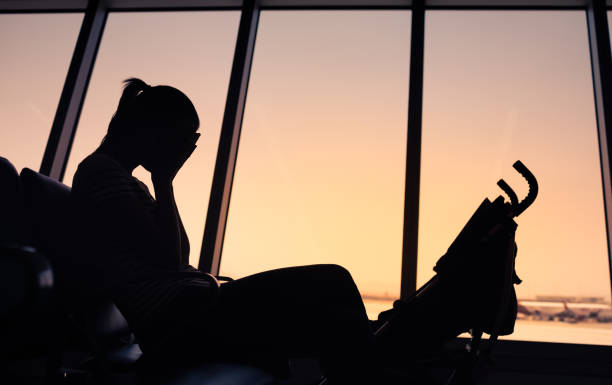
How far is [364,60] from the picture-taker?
9.10 ft

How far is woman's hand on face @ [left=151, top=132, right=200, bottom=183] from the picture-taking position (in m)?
1.19

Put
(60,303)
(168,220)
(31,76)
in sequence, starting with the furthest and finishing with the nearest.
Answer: (31,76) < (168,220) < (60,303)

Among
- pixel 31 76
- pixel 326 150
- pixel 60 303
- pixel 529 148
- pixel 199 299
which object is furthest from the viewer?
pixel 31 76

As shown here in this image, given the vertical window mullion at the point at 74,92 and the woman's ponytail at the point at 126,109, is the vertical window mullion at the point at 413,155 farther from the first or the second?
the vertical window mullion at the point at 74,92

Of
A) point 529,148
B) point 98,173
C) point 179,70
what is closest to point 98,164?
point 98,173

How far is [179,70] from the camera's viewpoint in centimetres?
283

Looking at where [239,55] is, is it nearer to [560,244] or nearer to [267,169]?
[267,169]

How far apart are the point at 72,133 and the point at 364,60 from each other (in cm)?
218

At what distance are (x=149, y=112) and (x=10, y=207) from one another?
0.46 meters

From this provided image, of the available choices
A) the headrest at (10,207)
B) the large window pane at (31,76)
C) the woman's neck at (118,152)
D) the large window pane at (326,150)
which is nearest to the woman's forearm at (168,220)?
the woman's neck at (118,152)

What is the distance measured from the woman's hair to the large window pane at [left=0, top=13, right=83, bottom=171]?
1.85 m

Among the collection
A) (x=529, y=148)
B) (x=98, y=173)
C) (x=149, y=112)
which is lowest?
(x=98, y=173)

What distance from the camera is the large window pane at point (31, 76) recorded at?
8.78ft

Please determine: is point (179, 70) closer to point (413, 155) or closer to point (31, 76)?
point (31, 76)
